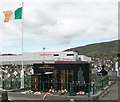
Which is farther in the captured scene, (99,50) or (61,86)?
(99,50)

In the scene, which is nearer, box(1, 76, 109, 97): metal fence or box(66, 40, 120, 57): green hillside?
box(1, 76, 109, 97): metal fence

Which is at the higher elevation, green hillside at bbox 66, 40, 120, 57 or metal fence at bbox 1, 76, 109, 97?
green hillside at bbox 66, 40, 120, 57

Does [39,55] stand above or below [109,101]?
above

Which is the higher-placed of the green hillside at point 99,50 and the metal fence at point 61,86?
the green hillside at point 99,50

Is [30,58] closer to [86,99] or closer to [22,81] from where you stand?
[22,81]

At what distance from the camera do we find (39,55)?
71.1 m

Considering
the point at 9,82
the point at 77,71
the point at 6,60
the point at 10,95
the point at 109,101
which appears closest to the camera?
Result: the point at 109,101

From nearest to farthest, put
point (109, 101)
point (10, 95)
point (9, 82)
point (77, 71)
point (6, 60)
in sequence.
Result: point (109, 101) → point (10, 95) → point (77, 71) → point (9, 82) → point (6, 60)

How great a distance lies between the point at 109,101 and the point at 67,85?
4.27 m

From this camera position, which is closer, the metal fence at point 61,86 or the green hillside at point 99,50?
the metal fence at point 61,86

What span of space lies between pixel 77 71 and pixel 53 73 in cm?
175

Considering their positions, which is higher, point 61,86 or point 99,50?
point 99,50

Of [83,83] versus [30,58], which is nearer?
[83,83]

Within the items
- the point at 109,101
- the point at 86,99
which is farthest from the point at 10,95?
the point at 109,101
